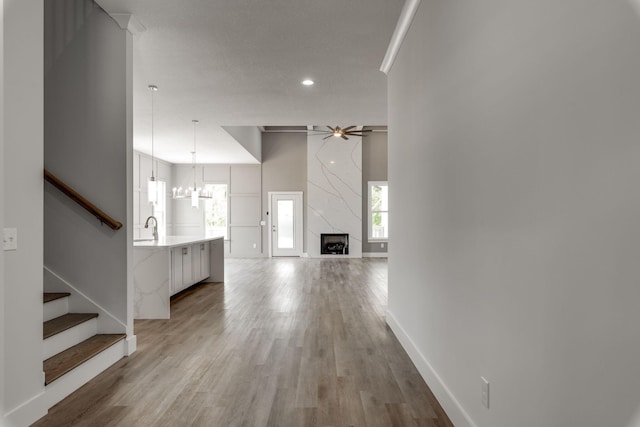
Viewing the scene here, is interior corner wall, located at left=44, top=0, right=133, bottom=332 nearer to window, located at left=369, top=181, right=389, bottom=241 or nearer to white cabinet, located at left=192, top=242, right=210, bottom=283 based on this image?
white cabinet, located at left=192, top=242, right=210, bottom=283

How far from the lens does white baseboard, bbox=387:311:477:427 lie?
1.97 m

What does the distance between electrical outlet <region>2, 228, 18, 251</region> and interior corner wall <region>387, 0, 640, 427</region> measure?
7.74 feet

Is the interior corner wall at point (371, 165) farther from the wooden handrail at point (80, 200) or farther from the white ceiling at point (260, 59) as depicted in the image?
the wooden handrail at point (80, 200)

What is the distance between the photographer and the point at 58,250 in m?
3.11

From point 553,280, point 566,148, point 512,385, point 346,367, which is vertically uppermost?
point 566,148

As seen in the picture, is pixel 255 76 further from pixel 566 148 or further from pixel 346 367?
pixel 566 148

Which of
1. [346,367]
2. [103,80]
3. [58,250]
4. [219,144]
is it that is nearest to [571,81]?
[346,367]

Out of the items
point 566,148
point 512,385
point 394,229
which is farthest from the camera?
point 394,229

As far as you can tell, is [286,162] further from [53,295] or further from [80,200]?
[53,295]

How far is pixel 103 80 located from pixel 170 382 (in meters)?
2.42

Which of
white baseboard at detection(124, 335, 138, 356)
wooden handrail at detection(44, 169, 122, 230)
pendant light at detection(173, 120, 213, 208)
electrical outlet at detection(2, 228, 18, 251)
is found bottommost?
white baseboard at detection(124, 335, 138, 356)

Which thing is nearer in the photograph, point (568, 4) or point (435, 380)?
point (568, 4)

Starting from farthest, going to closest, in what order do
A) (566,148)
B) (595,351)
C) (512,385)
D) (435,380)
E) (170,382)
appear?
(170,382) < (435,380) < (512,385) < (566,148) < (595,351)

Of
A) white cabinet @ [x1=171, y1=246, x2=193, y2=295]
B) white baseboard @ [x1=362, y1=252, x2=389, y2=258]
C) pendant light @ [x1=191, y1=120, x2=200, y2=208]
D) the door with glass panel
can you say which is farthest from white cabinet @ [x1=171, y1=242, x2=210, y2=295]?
white baseboard @ [x1=362, y1=252, x2=389, y2=258]
